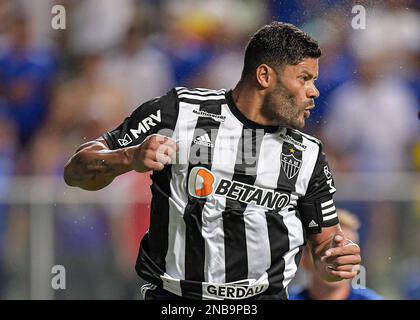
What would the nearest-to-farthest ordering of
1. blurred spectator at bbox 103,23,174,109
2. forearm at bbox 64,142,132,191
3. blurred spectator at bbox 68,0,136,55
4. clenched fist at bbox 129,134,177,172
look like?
clenched fist at bbox 129,134,177,172 → forearm at bbox 64,142,132,191 → blurred spectator at bbox 103,23,174,109 → blurred spectator at bbox 68,0,136,55

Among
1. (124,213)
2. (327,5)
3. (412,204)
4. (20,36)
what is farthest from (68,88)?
(412,204)

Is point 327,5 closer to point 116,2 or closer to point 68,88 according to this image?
point 116,2

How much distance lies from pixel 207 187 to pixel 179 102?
0.38 meters

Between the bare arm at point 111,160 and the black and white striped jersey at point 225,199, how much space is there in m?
0.14

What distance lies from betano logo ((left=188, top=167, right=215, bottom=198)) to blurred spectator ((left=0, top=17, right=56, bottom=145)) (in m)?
2.47

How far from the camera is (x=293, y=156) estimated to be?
3.65 metres

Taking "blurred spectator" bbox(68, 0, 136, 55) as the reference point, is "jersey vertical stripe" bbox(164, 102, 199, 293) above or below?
below

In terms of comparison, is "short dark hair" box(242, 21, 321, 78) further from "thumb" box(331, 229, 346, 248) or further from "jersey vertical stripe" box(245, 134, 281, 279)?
"thumb" box(331, 229, 346, 248)

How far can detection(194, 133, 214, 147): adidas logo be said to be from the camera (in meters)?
3.60

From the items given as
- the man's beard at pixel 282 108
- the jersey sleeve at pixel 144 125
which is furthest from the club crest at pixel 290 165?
the jersey sleeve at pixel 144 125

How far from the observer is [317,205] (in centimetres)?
365

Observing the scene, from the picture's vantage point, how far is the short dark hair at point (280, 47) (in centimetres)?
359

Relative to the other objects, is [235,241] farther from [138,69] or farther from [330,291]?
[138,69]

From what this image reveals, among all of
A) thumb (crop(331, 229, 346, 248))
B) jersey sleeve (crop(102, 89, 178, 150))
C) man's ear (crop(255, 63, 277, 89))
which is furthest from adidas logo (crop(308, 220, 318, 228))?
jersey sleeve (crop(102, 89, 178, 150))
